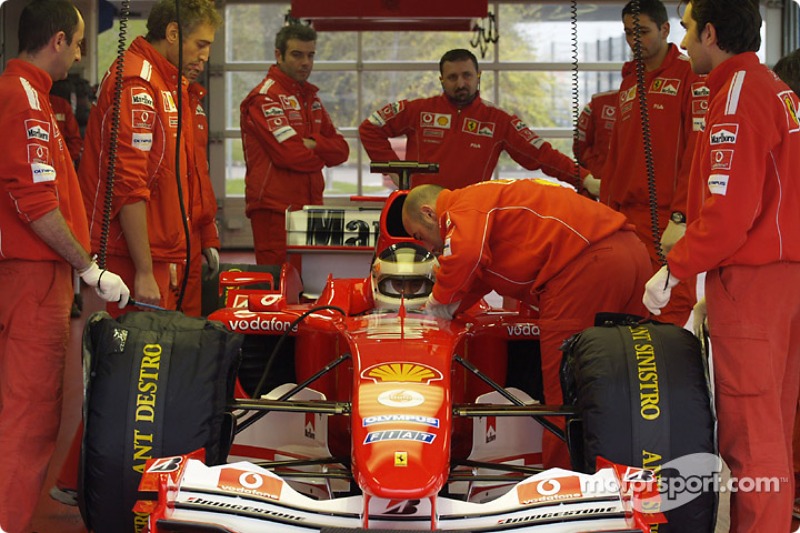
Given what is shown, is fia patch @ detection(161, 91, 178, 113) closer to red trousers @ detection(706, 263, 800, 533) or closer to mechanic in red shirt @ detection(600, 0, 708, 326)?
mechanic in red shirt @ detection(600, 0, 708, 326)

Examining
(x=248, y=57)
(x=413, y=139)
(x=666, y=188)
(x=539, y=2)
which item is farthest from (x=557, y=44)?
(x=666, y=188)

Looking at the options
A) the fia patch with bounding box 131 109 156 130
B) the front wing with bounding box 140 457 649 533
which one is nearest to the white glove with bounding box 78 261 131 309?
the fia patch with bounding box 131 109 156 130

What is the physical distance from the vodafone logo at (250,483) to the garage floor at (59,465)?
3.62 feet

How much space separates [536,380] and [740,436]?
1.26m

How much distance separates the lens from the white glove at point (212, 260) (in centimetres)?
473

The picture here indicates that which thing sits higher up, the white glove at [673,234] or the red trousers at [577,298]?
the white glove at [673,234]

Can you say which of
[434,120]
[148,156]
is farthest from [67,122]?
[148,156]

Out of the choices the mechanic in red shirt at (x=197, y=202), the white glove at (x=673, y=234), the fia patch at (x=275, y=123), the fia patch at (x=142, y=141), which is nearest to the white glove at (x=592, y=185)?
the white glove at (x=673, y=234)

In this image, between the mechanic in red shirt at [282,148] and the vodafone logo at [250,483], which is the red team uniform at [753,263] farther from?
the mechanic in red shirt at [282,148]

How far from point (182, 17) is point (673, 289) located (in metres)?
2.34

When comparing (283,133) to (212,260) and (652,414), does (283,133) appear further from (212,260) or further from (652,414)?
(652,414)

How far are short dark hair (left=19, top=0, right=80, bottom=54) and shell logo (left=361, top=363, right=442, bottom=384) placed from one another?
Answer: 153cm

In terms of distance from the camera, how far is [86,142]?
3975 mm

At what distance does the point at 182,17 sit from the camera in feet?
13.4
